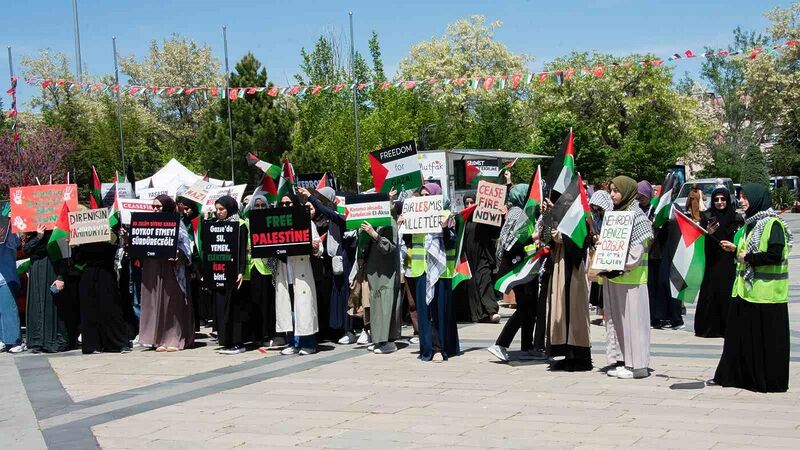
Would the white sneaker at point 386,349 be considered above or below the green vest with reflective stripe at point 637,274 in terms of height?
below

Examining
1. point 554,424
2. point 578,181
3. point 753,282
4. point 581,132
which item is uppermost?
point 581,132

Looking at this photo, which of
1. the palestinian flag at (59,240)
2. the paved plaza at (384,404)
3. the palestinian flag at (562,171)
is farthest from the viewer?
the palestinian flag at (59,240)

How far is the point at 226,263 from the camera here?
39.2 ft

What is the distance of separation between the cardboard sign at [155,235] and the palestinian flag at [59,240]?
108 cm

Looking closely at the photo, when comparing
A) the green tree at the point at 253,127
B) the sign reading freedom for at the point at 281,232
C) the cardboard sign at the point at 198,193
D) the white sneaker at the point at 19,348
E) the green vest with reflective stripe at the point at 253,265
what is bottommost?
the white sneaker at the point at 19,348

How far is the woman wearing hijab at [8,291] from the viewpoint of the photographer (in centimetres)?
1319

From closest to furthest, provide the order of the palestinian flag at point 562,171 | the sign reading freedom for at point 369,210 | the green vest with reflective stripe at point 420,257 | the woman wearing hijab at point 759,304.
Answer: the woman wearing hijab at point 759,304, the palestinian flag at point 562,171, the green vest with reflective stripe at point 420,257, the sign reading freedom for at point 369,210

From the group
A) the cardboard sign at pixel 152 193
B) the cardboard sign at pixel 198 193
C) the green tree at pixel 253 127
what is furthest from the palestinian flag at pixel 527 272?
the green tree at pixel 253 127

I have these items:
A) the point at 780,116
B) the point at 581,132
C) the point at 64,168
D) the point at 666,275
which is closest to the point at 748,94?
the point at 780,116

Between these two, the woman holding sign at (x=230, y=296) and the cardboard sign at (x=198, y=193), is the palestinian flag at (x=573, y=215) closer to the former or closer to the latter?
the woman holding sign at (x=230, y=296)

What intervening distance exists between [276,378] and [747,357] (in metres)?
4.55

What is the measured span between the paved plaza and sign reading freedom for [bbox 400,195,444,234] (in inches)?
57.3

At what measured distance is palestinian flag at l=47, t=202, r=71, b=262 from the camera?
1274 centimetres

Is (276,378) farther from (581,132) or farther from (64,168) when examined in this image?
(64,168)
